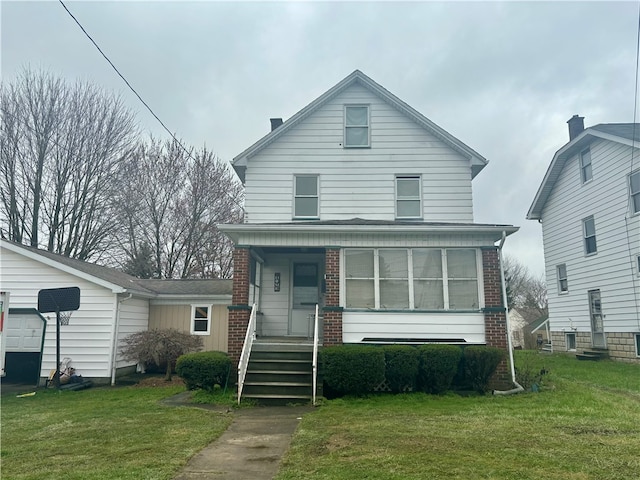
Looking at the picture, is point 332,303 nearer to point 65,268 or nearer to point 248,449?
point 248,449

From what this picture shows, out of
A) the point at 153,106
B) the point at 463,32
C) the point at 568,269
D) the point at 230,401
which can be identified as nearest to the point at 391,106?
the point at 463,32

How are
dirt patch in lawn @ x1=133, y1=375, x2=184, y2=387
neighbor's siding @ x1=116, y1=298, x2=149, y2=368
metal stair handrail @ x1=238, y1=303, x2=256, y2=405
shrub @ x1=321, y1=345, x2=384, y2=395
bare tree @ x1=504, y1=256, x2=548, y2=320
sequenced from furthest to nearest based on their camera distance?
bare tree @ x1=504, y1=256, x2=548, y2=320 → neighbor's siding @ x1=116, y1=298, x2=149, y2=368 → dirt patch in lawn @ x1=133, y1=375, x2=184, y2=387 → shrub @ x1=321, y1=345, x2=384, y2=395 → metal stair handrail @ x1=238, y1=303, x2=256, y2=405

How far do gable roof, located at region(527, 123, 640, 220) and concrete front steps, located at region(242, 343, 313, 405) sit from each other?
36.7 feet

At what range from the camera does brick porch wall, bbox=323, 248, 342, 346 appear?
35.2ft

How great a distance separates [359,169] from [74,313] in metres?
9.00

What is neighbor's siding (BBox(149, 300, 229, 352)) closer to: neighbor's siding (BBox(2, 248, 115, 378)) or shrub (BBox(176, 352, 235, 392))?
neighbor's siding (BBox(2, 248, 115, 378))

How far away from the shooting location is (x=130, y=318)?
1386 cm

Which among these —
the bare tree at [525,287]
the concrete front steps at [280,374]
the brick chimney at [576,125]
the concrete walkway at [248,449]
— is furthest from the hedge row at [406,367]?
the bare tree at [525,287]

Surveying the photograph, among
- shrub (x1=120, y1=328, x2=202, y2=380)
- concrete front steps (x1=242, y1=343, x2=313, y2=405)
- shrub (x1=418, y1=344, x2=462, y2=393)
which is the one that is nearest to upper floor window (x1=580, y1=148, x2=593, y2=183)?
shrub (x1=418, y1=344, x2=462, y2=393)

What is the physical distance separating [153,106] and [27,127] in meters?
12.0

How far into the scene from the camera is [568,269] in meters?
19.1

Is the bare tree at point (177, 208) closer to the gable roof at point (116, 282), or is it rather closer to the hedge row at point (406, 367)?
the gable roof at point (116, 282)

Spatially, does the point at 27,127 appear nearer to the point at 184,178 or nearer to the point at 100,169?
the point at 100,169

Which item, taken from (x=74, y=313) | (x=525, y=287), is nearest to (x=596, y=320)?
(x=74, y=313)
